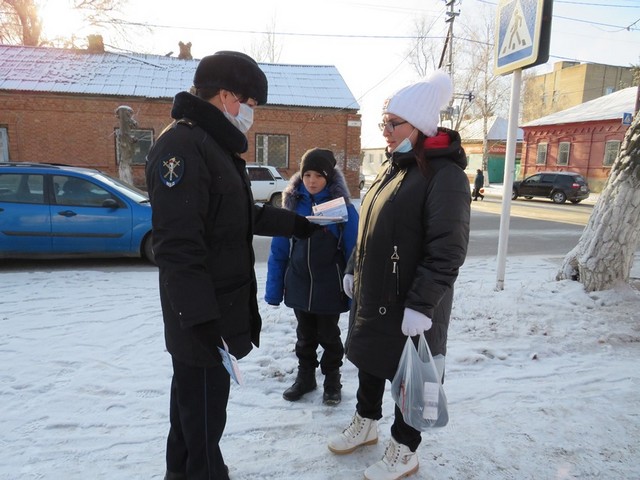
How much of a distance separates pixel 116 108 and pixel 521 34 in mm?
17303

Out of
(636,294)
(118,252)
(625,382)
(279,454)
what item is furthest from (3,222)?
(636,294)

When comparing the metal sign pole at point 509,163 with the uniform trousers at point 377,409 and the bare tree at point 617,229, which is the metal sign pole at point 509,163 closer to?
the bare tree at point 617,229

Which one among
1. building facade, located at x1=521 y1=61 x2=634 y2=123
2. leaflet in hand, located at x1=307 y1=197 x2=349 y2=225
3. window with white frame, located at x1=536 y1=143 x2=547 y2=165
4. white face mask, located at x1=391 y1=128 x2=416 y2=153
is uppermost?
building facade, located at x1=521 y1=61 x2=634 y2=123

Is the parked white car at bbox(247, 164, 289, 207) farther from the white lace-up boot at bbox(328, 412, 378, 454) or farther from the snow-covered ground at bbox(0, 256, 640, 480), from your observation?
the white lace-up boot at bbox(328, 412, 378, 454)

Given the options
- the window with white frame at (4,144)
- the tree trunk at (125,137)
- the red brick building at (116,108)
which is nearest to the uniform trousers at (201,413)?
the tree trunk at (125,137)

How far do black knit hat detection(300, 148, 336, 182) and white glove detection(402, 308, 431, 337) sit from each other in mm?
1252

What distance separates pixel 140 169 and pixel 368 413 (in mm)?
18619

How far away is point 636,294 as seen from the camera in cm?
484

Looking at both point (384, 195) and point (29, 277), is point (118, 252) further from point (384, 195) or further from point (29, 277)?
point (384, 195)

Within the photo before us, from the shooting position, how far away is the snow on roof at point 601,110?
2760 centimetres

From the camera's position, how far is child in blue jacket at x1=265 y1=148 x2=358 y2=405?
2.97 m

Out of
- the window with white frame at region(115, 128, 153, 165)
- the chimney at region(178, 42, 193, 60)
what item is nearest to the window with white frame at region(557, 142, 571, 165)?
the chimney at region(178, 42, 193, 60)

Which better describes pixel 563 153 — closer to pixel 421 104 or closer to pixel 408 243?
pixel 421 104

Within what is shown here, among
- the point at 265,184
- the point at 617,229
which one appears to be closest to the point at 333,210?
the point at 617,229
